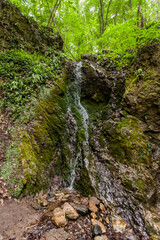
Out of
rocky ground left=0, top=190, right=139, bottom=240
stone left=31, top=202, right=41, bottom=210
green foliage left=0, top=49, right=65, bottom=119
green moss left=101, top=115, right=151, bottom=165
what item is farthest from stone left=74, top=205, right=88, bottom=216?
green foliage left=0, top=49, right=65, bottom=119

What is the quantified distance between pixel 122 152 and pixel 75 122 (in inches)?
108

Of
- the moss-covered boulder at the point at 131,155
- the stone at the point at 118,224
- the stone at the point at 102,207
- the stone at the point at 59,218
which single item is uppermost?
the moss-covered boulder at the point at 131,155

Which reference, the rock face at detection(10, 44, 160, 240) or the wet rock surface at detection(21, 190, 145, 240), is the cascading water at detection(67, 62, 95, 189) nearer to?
the rock face at detection(10, 44, 160, 240)

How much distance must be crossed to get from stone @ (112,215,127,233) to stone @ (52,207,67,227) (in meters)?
1.28

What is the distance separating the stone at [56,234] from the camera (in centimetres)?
221

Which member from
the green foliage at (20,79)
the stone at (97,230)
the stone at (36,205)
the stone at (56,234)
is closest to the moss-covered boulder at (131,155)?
the stone at (97,230)

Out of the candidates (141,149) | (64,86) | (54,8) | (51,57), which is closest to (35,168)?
(141,149)

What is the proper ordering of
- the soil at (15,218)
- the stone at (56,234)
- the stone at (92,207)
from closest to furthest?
the soil at (15,218) < the stone at (56,234) < the stone at (92,207)

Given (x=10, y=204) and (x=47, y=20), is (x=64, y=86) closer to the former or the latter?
(x=10, y=204)

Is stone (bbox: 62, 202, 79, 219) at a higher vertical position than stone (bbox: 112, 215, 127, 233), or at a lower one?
higher

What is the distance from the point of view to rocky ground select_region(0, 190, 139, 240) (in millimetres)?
2238

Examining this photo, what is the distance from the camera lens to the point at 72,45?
38.3 ft

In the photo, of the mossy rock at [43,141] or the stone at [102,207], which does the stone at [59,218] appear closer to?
the mossy rock at [43,141]

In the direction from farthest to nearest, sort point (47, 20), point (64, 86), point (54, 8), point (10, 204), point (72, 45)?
point (72, 45), point (47, 20), point (54, 8), point (64, 86), point (10, 204)
